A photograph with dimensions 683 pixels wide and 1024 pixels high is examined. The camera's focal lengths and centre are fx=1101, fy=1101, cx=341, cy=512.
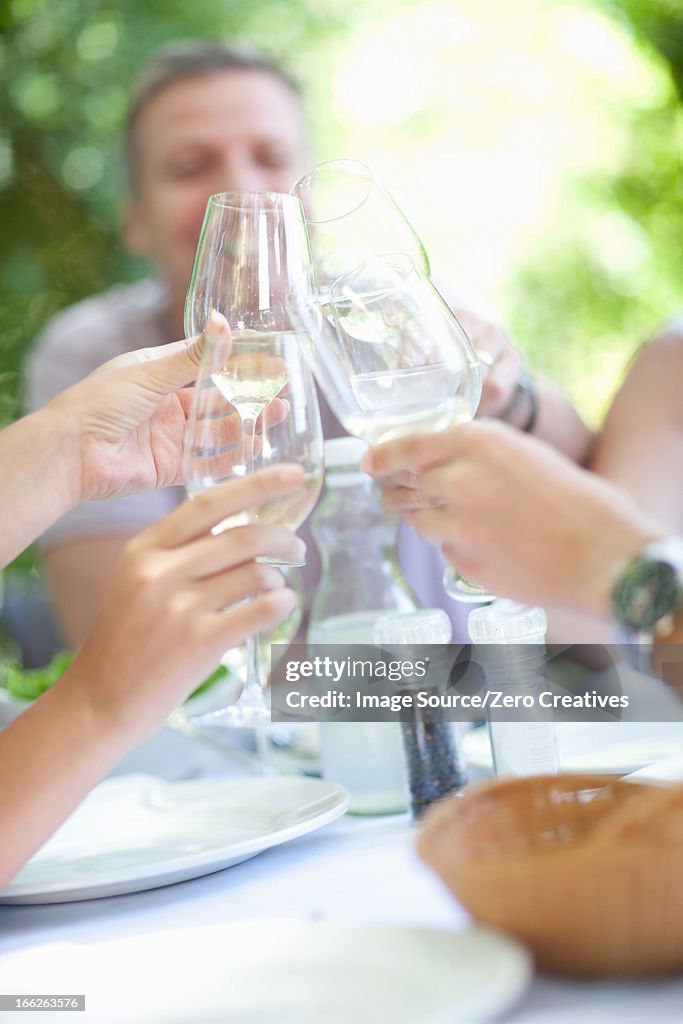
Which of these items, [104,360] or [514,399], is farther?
[104,360]

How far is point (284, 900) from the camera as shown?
603 mm

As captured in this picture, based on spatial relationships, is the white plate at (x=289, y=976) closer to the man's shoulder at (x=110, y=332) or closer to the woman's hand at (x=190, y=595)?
the woman's hand at (x=190, y=595)

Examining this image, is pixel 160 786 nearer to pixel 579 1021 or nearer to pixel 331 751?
pixel 331 751

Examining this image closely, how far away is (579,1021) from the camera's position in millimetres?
371

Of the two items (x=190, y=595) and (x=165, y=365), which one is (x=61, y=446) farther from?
(x=190, y=595)

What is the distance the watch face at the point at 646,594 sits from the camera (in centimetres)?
44

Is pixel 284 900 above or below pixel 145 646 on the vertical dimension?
below

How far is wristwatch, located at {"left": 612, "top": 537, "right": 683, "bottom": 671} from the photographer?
436 mm

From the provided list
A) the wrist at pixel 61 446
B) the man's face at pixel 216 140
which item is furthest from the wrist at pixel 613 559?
the man's face at pixel 216 140

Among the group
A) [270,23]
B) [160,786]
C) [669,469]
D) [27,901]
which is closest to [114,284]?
[270,23]

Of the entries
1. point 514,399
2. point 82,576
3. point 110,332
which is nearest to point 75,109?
point 110,332

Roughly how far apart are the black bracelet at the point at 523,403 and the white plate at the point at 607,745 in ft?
1.27

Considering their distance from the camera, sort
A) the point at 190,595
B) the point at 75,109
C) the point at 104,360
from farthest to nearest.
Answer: the point at 75,109, the point at 104,360, the point at 190,595

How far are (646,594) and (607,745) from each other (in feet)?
1.36
